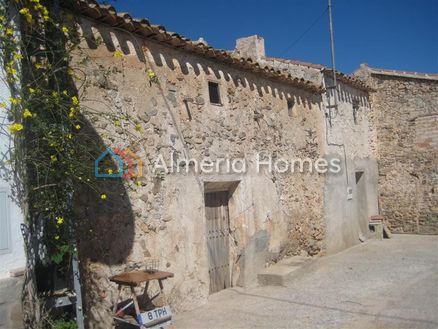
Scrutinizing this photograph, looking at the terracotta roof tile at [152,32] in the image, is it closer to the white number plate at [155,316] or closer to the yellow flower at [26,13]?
the yellow flower at [26,13]

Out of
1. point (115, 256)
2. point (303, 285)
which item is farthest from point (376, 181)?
point (115, 256)

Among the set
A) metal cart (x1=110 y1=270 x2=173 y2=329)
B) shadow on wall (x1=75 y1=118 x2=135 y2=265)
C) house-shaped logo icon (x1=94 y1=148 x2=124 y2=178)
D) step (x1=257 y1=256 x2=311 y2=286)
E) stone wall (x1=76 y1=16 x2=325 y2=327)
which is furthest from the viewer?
step (x1=257 y1=256 x2=311 y2=286)

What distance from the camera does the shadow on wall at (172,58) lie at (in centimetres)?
552

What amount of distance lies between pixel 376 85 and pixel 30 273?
43.2ft

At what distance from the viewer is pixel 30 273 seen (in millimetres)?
4062

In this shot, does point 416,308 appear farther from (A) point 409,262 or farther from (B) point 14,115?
(B) point 14,115

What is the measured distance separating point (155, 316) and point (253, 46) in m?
9.34

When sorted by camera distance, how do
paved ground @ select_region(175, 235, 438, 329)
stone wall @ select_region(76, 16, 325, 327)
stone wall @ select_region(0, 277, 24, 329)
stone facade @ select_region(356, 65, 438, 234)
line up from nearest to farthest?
stone wall @ select_region(0, 277, 24, 329) < stone wall @ select_region(76, 16, 325, 327) < paved ground @ select_region(175, 235, 438, 329) < stone facade @ select_region(356, 65, 438, 234)

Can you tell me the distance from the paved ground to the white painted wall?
8.17 feet

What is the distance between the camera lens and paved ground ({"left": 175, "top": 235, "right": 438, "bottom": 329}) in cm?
562

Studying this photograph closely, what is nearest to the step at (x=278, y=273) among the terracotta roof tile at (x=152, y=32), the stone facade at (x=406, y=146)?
the terracotta roof tile at (x=152, y=32)
